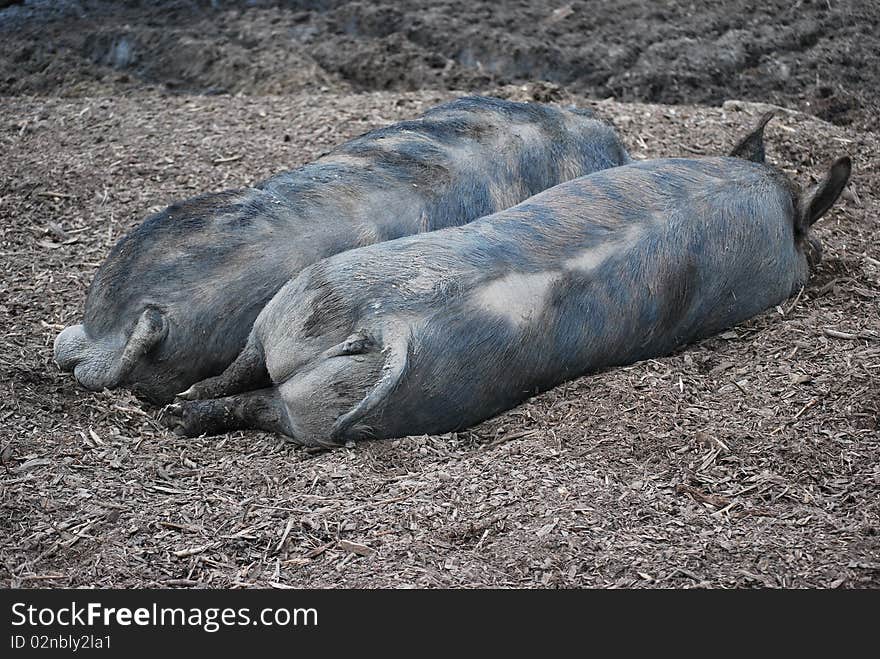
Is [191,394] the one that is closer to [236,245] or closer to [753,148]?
[236,245]

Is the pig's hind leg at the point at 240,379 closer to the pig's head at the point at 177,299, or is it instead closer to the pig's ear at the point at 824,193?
the pig's head at the point at 177,299

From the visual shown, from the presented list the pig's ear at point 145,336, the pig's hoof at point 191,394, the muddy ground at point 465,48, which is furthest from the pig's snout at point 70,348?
the muddy ground at point 465,48

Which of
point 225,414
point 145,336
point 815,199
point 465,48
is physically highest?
point 815,199

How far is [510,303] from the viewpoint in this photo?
3344mm

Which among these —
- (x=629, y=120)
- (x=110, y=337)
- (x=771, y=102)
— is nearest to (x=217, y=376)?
(x=110, y=337)

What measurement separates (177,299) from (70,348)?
0.49 metres

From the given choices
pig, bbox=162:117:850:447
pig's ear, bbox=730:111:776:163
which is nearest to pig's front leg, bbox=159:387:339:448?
pig, bbox=162:117:850:447

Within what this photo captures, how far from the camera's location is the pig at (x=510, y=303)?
3215 millimetres

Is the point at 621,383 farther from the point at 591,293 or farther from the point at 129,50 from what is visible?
the point at 129,50

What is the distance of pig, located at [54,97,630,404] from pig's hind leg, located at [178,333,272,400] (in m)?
0.11

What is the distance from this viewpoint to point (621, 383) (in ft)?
11.8

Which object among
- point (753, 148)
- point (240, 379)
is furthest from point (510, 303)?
point (753, 148)

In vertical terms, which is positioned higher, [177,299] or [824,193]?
[824,193]

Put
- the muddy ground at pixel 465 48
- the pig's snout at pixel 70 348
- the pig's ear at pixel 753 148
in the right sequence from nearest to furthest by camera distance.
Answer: the pig's snout at pixel 70 348, the pig's ear at pixel 753 148, the muddy ground at pixel 465 48
